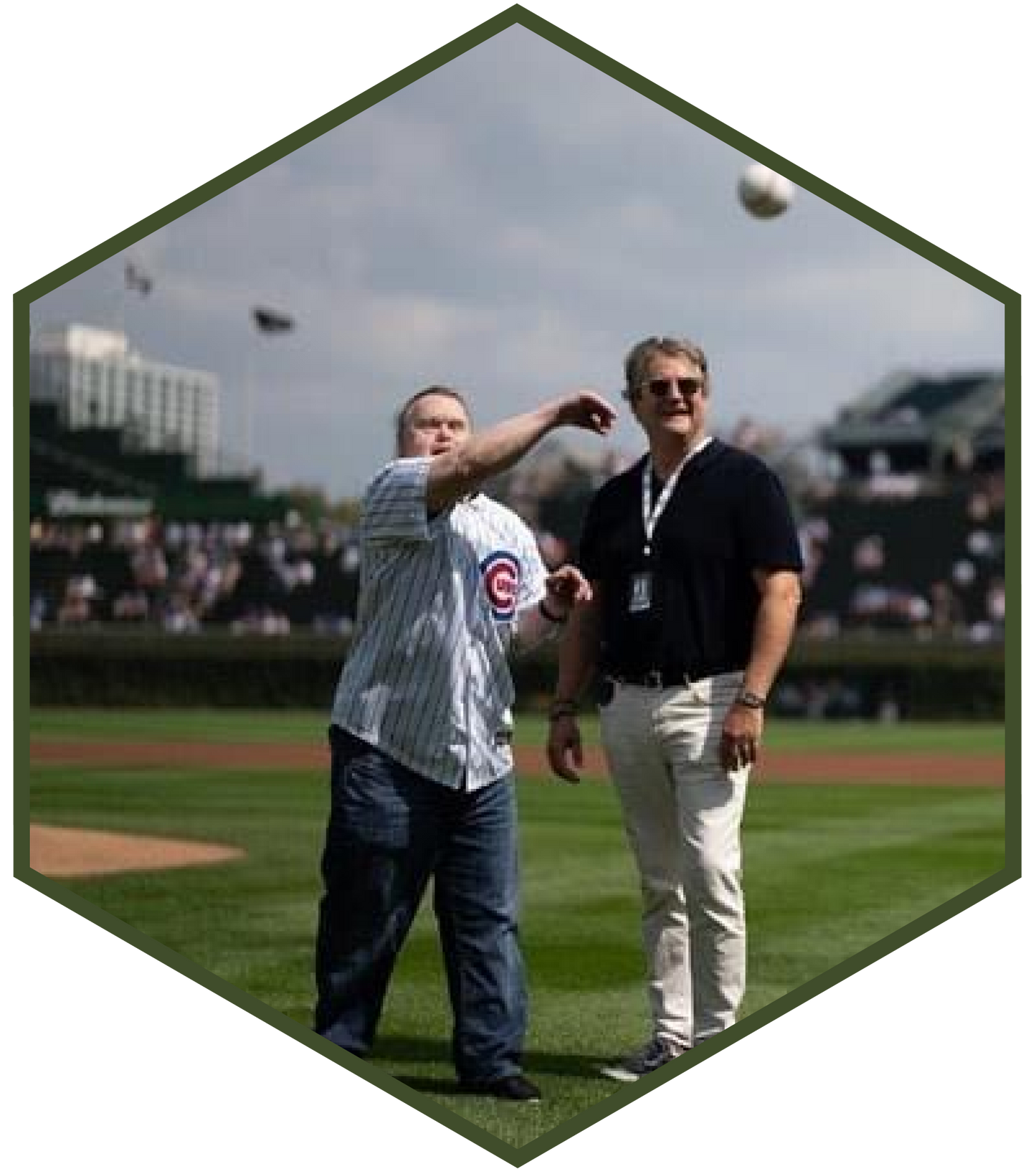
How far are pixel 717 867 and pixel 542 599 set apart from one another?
0.82m

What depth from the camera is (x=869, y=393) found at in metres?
34.0

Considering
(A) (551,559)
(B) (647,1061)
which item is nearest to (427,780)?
(B) (647,1061)

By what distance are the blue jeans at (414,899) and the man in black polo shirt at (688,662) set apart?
33 cm

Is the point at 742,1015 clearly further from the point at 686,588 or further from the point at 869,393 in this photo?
the point at 869,393

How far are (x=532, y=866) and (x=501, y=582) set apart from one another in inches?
165

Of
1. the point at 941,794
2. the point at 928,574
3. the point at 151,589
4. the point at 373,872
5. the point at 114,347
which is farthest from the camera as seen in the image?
the point at 928,574

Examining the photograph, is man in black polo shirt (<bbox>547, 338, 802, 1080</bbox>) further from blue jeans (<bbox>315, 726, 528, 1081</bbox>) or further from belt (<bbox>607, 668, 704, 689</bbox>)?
blue jeans (<bbox>315, 726, 528, 1081</bbox>)

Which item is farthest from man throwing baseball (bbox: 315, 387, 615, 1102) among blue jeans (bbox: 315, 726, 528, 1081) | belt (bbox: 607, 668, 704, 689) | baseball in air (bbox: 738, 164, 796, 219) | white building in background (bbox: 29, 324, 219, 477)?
white building in background (bbox: 29, 324, 219, 477)

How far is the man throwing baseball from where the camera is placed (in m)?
4.63

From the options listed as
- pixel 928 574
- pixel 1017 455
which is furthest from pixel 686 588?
pixel 928 574

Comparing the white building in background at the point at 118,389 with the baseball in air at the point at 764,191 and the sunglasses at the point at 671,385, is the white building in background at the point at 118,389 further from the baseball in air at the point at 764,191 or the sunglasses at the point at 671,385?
the sunglasses at the point at 671,385

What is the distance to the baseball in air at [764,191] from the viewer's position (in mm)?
5789

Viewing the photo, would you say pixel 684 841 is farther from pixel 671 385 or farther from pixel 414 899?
pixel 671 385

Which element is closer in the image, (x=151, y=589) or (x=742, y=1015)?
(x=742, y=1015)
